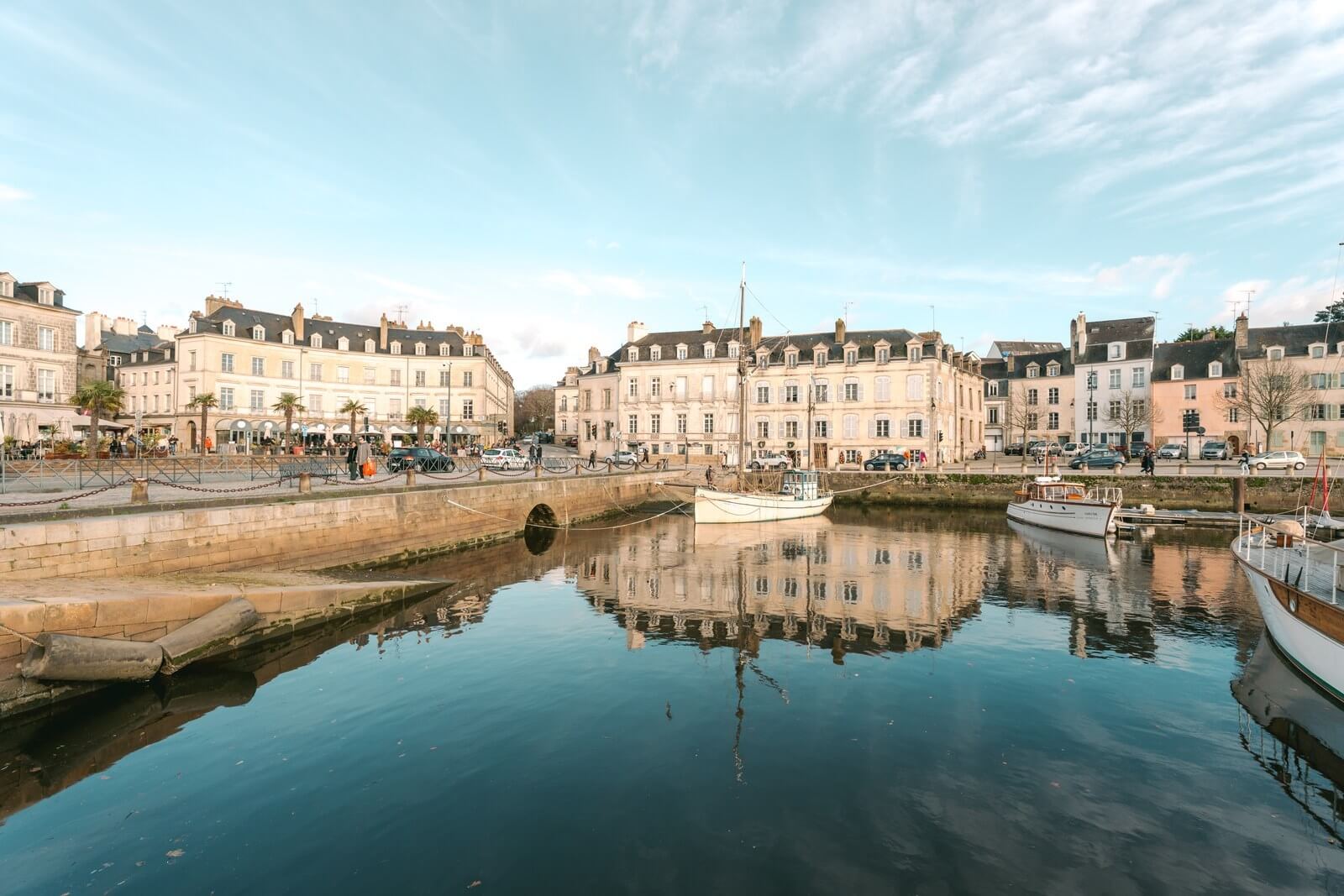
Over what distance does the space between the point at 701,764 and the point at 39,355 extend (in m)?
50.6

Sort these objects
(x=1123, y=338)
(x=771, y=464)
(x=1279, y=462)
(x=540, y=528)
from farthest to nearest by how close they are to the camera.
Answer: (x=1123, y=338), (x=771, y=464), (x=1279, y=462), (x=540, y=528)

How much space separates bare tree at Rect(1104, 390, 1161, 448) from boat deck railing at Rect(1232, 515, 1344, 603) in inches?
1663

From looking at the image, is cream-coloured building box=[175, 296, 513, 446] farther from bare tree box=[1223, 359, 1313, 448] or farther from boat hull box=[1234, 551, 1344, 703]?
bare tree box=[1223, 359, 1313, 448]

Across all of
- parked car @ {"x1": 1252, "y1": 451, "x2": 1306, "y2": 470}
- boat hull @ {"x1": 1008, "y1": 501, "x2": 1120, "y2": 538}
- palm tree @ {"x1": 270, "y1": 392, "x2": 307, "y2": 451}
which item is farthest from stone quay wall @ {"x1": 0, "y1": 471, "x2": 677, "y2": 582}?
parked car @ {"x1": 1252, "y1": 451, "x2": 1306, "y2": 470}

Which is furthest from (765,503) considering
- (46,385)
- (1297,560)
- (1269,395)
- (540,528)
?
(46,385)

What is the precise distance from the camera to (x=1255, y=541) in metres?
15.4

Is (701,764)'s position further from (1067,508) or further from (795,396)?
(795,396)

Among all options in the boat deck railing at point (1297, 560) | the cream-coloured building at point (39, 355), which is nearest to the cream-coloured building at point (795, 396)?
the boat deck railing at point (1297, 560)

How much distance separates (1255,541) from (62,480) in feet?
106

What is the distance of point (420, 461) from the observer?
103 feet

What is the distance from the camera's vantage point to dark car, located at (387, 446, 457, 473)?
1240 inches

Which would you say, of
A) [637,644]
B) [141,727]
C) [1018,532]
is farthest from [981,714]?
[1018,532]

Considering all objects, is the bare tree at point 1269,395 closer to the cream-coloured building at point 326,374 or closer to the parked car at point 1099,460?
the parked car at point 1099,460

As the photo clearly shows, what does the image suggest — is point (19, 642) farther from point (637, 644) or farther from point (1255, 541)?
point (1255, 541)
